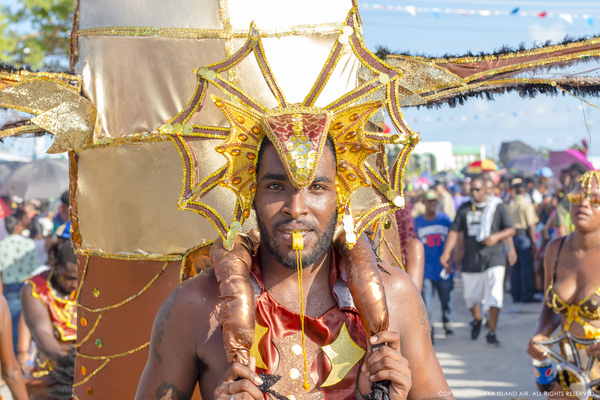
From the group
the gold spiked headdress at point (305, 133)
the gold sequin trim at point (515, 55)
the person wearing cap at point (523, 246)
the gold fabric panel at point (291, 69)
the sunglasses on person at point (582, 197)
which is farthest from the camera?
the person wearing cap at point (523, 246)

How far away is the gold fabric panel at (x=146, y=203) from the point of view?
3.35 m

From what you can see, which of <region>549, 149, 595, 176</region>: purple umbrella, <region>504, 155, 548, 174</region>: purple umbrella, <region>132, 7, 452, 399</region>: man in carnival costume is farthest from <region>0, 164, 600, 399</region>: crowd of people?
<region>504, 155, 548, 174</region>: purple umbrella

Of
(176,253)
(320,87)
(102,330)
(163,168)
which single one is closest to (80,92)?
(163,168)

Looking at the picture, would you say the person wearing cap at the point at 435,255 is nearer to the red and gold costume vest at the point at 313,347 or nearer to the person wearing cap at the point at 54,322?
the person wearing cap at the point at 54,322

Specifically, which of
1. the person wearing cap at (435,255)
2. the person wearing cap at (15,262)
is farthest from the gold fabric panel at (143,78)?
the person wearing cap at (435,255)

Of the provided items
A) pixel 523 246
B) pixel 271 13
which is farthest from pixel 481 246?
pixel 271 13

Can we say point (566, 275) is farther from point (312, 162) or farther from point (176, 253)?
point (312, 162)

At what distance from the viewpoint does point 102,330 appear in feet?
11.6

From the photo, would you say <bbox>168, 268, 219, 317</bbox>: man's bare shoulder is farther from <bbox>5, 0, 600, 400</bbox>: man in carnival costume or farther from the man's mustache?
the man's mustache

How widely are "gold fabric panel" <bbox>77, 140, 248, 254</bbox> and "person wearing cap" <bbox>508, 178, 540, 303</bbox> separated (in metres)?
9.56

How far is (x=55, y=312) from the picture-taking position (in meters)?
4.87

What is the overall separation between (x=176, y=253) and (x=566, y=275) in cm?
319

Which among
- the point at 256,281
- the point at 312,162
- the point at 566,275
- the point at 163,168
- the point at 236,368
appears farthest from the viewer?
the point at 566,275

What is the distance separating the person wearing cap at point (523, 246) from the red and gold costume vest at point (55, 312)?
8935mm
